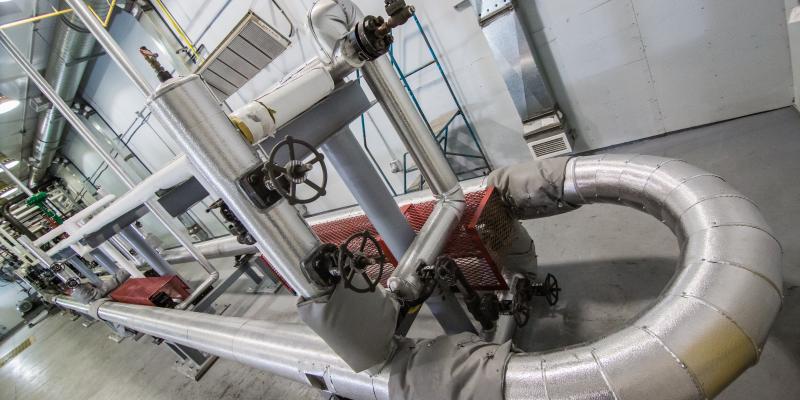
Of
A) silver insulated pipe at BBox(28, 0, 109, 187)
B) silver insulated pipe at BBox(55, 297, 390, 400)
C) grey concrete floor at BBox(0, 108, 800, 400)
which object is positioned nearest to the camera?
silver insulated pipe at BBox(55, 297, 390, 400)

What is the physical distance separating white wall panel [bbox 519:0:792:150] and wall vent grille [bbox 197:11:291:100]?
7.76 feet

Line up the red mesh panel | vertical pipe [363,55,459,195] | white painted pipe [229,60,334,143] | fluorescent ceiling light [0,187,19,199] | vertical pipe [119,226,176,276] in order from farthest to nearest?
fluorescent ceiling light [0,187,19,199], vertical pipe [119,226,176,276], the red mesh panel, vertical pipe [363,55,459,195], white painted pipe [229,60,334,143]

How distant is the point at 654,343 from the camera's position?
786 mm

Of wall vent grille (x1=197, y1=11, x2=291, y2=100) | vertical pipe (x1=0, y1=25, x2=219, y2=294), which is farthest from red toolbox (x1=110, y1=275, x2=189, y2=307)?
wall vent grille (x1=197, y1=11, x2=291, y2=100)

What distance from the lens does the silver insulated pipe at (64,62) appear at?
3.84 m

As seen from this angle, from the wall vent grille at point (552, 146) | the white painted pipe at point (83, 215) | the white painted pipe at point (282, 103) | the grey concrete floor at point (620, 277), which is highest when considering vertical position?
the white painted pipe at point (83, 215)

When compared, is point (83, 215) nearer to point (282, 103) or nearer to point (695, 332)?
point (282, 103)

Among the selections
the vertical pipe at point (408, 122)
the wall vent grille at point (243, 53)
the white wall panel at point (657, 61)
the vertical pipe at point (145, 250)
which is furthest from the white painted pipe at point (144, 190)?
the white wall panel at point (657, 61)

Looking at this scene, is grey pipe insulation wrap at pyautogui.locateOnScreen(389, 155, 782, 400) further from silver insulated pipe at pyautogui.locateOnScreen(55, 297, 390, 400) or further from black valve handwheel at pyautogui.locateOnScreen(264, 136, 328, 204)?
black valve handwheel at pyautogui.locateOnScreen(264, 136, 328, 204)

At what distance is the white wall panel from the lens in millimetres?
2104

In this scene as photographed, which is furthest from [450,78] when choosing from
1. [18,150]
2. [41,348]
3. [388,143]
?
[18,150]

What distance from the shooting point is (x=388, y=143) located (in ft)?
13.2

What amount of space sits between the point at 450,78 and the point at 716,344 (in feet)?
9.61

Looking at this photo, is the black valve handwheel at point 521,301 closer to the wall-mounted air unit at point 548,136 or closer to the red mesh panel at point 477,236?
the red mesh panel at point 477,236
